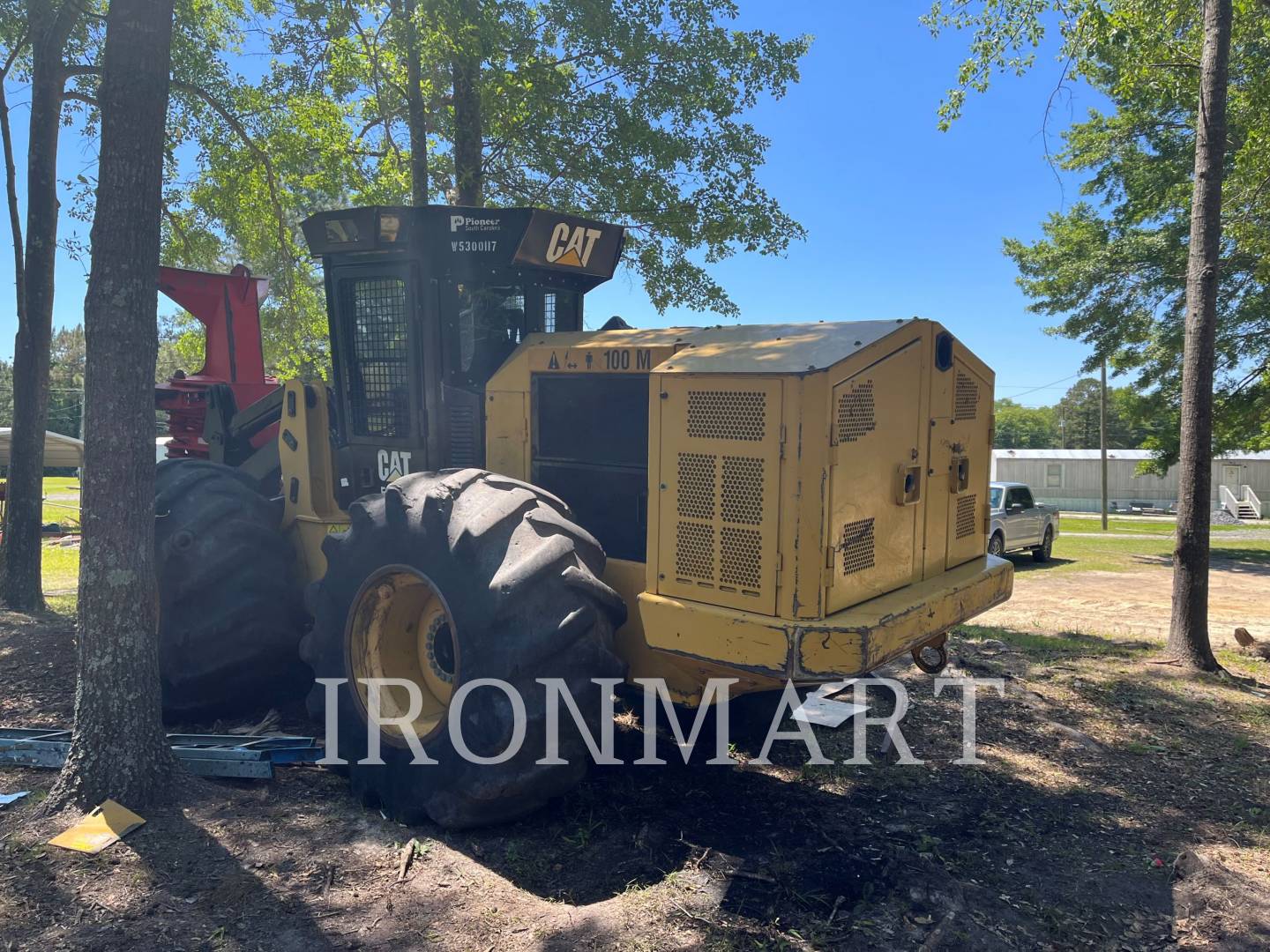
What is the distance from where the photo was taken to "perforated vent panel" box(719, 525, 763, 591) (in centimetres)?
391

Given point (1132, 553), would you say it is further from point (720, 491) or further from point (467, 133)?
point (720, 491)

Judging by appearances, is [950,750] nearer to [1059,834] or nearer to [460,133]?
[1059,834]

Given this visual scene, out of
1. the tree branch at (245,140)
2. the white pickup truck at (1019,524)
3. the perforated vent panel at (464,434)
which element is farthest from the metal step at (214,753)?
the white pickup truck at (1019,524)

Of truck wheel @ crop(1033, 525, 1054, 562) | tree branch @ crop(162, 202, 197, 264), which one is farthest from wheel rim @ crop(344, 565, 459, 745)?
truck wheel @ crop(1033, 525, 1054, 562)

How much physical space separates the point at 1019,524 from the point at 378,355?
53.6 feet

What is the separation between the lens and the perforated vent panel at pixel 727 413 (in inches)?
154

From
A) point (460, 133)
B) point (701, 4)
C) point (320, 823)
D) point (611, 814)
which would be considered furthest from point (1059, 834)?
point (701, 4)

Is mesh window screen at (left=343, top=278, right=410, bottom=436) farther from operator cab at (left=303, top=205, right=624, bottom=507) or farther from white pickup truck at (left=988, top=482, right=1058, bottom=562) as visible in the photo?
white pickup truck at (left=988, top=482, right=1058, bottom=562)

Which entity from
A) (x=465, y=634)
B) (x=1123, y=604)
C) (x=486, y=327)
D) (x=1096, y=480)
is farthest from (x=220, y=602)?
(x=1096, y=480)

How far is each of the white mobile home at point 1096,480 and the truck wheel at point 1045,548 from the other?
74.6 feet

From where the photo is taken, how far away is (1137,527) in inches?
1215

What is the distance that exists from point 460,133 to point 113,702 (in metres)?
7.41

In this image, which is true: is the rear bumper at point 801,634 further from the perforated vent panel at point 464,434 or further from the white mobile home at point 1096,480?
the white mobile home at point 1096,480

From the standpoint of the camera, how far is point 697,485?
13.5 ft
